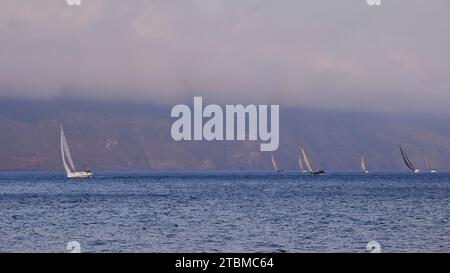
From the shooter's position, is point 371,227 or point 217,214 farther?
point 217,214

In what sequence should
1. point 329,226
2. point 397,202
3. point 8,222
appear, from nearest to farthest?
point 329,226 < point 8,222 < point 397,202

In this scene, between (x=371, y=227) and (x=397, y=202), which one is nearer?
(x=371, y=227)

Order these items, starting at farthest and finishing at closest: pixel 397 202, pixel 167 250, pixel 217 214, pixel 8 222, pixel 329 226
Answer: pixel 397 202 < pixel 217 214 < pixel 8 222 < pixel 329 226 < pixel 167 250

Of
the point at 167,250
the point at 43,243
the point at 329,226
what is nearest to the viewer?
the point at 167,250

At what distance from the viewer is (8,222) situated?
71312 mm
